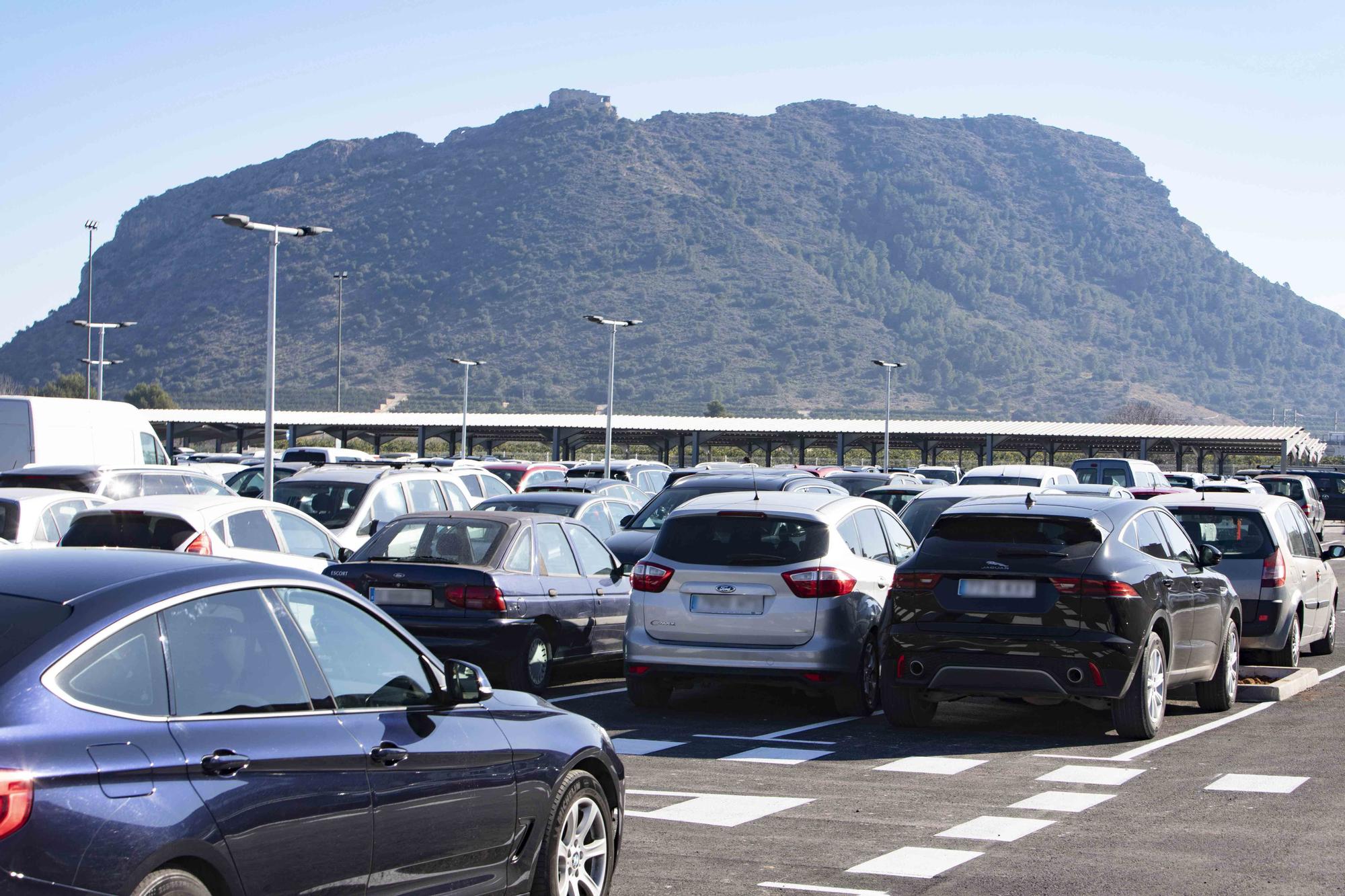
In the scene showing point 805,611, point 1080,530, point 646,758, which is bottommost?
point 646,758

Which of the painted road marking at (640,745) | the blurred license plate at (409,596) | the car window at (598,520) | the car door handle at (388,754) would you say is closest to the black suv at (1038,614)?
the painted road marking at (640,745)

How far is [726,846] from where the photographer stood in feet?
25.2

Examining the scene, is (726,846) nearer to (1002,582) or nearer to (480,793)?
(480,793)

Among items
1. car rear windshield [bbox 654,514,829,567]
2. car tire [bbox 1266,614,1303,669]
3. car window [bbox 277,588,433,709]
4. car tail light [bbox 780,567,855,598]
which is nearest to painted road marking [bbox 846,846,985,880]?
car window [bbox 277,588,433,709]

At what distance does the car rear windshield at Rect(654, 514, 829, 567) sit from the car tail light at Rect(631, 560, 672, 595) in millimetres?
130

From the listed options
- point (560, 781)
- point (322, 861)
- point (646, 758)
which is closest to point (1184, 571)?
point (646, 758)

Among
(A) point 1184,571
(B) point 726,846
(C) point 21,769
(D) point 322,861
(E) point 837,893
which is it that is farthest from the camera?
(A) point 1184,571

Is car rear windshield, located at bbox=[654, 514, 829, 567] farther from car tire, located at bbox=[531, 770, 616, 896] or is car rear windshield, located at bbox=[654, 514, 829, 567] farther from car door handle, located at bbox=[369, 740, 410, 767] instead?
car door handle, located at bbox=[369, 740, 410, 767]

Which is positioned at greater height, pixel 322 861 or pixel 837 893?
pixel 322 861

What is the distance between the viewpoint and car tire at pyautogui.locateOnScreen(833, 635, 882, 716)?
11805 mm

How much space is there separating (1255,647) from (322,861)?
39.4 feet

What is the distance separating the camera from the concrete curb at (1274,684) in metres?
13.3

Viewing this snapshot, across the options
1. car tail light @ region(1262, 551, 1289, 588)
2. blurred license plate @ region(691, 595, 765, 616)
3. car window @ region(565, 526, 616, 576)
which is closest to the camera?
blurred license plate @ region(691, 595, 765, 616)

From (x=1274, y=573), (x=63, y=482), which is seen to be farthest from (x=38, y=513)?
(x=1274, y=573)
